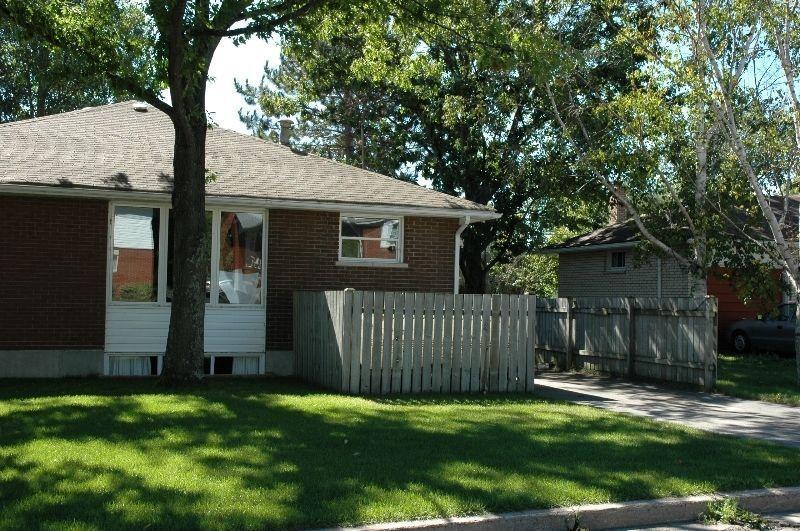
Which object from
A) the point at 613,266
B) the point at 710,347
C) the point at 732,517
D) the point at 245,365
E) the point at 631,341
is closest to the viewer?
the point at 732,517

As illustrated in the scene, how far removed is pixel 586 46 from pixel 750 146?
22.1 feet

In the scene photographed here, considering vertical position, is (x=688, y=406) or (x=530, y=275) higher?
(x=530, y=275)

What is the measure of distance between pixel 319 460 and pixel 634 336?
975cm

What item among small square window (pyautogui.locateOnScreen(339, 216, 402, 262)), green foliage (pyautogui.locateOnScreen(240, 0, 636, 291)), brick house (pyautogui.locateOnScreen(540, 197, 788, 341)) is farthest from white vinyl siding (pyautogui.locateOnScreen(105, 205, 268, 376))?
brick house (pyautogui.locateOnScreen(540, 197, 788, 341))

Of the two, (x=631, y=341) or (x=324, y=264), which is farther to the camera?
(x=631, y=341)

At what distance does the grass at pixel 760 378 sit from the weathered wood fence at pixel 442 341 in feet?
2.50

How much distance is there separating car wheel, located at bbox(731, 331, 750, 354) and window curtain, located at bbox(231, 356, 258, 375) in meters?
14.6

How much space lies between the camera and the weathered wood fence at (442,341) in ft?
39.7

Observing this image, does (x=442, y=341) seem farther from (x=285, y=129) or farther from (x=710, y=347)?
(x=285, y=129)

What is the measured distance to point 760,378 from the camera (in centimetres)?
1612

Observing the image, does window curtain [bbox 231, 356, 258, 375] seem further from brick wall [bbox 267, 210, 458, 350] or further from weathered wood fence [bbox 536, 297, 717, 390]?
weathered wood fence [bbox 536, 297, 717, 390]

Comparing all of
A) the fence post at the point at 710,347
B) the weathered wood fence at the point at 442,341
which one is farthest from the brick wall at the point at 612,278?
the fence post at the point at 710,347

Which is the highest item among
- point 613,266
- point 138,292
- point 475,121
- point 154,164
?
point 475,121

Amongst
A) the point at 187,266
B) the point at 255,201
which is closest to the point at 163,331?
the point at 255,201
